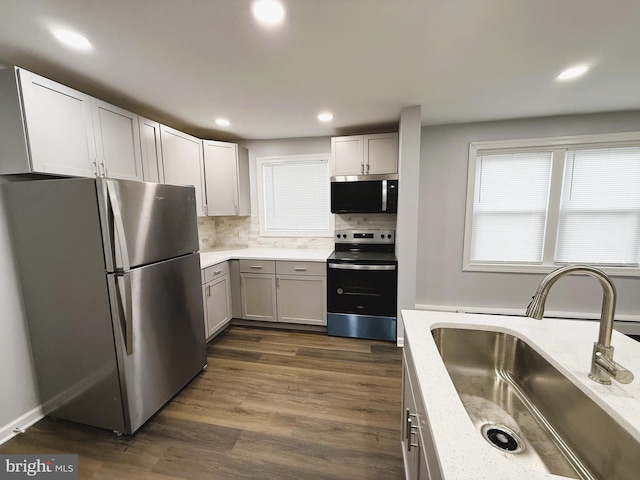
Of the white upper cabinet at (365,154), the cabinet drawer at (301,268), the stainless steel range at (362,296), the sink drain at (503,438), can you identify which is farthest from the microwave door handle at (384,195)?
the sink drain at (503,438)

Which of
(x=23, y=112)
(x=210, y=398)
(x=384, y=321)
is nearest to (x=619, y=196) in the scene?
(x=384, y=321)

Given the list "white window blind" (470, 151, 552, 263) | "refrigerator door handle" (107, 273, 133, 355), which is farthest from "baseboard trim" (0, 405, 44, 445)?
"white window blind" (470, 151, 552, 263)

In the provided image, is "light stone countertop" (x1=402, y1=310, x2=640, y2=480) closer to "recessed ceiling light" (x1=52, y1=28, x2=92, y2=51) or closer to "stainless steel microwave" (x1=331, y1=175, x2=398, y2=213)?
"stainless steel microwave" (x1=331, y1=175, x2=398, y2=213)

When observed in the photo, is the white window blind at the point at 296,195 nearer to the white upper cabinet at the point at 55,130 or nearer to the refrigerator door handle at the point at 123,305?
the white upper cabinet at the point at 55,130

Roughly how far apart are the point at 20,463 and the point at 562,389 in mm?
2711

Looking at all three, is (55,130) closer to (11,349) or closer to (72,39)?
(72,39)

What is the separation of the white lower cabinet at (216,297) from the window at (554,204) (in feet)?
9.58

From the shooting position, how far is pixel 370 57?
1.62 metres

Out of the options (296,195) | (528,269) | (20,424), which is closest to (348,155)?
(296,195)

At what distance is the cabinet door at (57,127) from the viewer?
1512mm

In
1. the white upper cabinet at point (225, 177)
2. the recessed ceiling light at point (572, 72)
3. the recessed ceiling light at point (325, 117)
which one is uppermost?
the recessed ceiling light at point (572, 72)

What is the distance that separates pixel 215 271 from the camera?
277 centimetres

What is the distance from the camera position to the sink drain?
0.89 metres

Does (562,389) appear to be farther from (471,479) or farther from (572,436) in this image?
(471,479)
